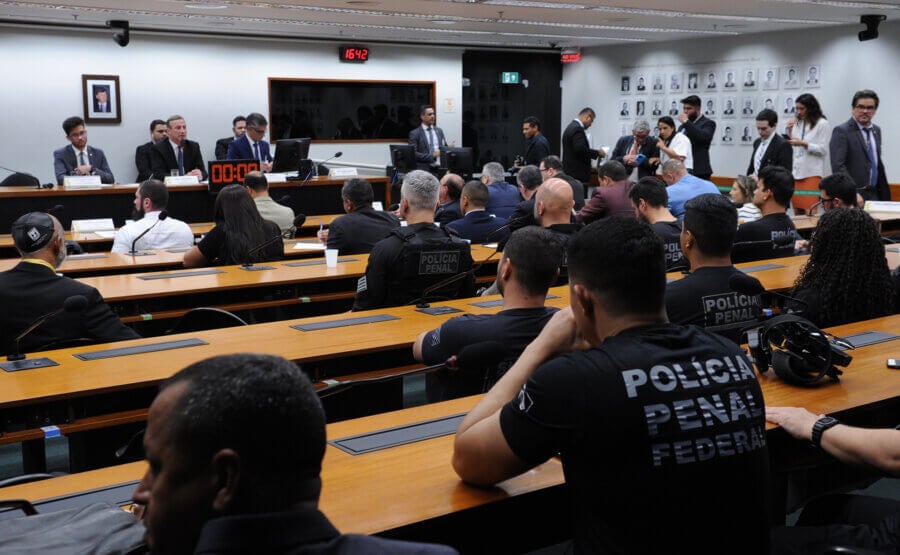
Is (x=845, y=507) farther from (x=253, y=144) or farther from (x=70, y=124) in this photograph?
(x=253, y=144)

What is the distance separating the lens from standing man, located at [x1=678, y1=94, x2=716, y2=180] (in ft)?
37.3

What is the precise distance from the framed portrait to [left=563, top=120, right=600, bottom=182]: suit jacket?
6.05 meters

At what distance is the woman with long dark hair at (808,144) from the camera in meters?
10.4

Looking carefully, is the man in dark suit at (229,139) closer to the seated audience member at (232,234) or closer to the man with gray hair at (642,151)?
the man with gray hair at (642,151)

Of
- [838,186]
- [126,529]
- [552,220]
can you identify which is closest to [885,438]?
[126,529]

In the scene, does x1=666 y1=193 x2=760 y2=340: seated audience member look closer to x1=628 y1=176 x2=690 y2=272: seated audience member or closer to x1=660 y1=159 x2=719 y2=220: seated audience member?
x1=628 y1=176 x2=690 y2=272: seated audience member

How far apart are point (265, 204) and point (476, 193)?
5.12 feet

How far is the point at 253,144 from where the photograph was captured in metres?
11.0

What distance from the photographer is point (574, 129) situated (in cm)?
1289

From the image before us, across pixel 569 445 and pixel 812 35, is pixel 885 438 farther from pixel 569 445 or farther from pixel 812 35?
pixel 812 35

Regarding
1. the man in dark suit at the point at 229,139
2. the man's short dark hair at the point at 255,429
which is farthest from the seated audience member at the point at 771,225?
the man in dark suit at the point at 229,139

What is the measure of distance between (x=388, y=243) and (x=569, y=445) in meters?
2.76

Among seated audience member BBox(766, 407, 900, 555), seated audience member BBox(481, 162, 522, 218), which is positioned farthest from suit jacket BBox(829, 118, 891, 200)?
seated audience member BBox(766, 407, 900, 555)

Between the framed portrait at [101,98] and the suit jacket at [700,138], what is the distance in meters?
7.31
